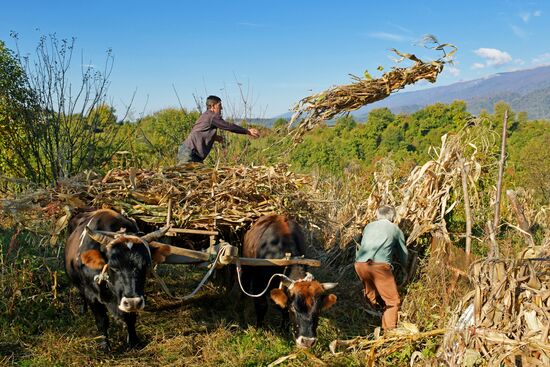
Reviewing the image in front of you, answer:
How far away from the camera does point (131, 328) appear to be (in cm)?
552

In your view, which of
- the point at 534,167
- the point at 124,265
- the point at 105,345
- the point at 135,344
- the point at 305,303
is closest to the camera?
the point at 124,265

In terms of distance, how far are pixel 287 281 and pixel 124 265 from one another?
68.8 inches

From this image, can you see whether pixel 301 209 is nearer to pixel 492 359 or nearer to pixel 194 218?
pixel 194 218

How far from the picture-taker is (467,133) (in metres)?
7.32

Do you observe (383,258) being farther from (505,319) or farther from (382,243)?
(505,319)

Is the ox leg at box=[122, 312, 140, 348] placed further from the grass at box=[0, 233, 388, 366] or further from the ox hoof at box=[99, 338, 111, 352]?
the ox hoof at box=[99, 338, 111, 352]

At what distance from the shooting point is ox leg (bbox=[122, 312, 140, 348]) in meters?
5.38

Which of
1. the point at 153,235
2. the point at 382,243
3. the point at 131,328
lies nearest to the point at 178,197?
the point at 153,235

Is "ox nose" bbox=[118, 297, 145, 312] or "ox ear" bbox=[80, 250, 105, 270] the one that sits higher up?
"ox ear" bbox=[80, 250, 105, 270]

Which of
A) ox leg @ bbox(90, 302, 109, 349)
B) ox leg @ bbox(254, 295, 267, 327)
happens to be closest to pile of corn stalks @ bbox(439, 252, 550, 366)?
ox leg @ bbox(254, 295, 267, 327)

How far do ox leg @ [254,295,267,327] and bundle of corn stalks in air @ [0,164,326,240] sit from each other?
36.0 inches

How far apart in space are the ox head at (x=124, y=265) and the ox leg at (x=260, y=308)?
1587 millimetres

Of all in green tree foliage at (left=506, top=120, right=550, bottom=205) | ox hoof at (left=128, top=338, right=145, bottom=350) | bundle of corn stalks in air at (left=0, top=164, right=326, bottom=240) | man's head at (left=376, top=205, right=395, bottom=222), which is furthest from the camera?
green tree foliage at (left=506, top=120, right=550, bottom=205)

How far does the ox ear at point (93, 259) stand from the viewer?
4930mm
